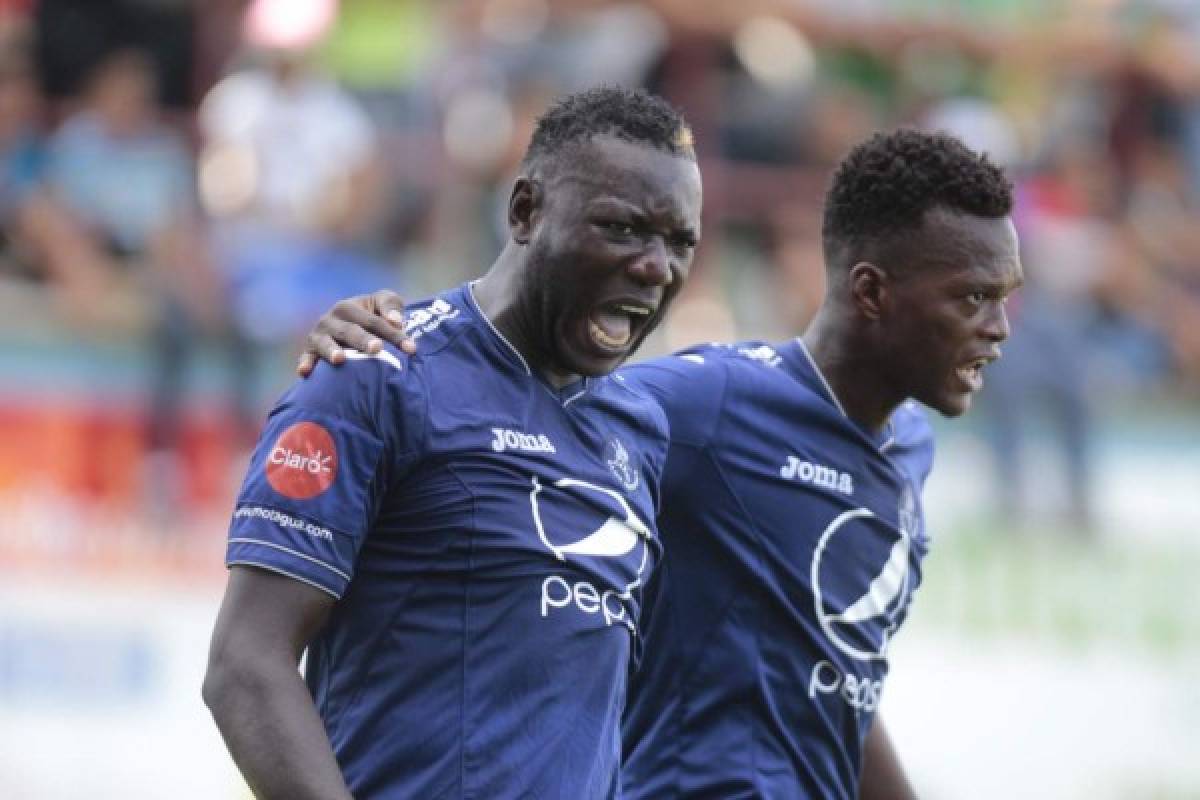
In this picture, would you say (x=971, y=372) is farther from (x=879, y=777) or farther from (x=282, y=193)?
(x=282, y=193)

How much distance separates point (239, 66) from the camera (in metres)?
11.1

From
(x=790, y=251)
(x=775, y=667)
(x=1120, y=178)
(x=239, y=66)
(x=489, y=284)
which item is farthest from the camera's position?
(x=1120, y=178)

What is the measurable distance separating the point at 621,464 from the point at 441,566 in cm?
59

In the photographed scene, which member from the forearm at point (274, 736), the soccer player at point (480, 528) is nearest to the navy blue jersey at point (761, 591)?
the soccer player at point (480, 528)

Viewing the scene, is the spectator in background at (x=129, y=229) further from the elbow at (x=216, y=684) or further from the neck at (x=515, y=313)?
the elbow at (x=216, y=684)

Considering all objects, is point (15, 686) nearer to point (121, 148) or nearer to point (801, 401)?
point (121, 148)

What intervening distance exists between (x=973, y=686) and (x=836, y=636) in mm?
7972

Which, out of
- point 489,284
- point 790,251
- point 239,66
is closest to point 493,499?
point 489,284

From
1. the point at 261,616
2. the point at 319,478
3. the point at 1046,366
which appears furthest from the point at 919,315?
the point at 1046,366

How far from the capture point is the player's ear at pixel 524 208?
13.2 ft

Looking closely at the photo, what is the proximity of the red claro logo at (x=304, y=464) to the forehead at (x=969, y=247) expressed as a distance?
78.5 inches

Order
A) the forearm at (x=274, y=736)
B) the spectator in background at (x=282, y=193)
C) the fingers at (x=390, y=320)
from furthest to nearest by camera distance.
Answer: the spectator in background at (x=282, y=193), the fingers at (x=390, y=320), the forearm at (x=274, y=736)

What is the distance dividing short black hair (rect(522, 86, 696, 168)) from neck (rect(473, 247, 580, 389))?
222 millimetres

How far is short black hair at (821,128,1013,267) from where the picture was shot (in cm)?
507
